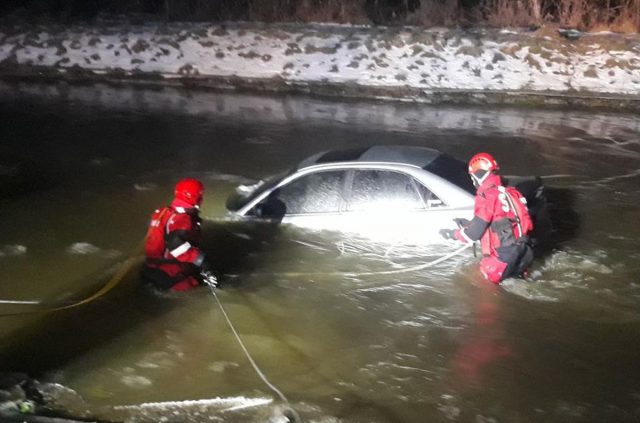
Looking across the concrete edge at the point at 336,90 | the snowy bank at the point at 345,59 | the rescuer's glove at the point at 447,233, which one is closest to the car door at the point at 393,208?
the rescuer's glove at the point at 447,233

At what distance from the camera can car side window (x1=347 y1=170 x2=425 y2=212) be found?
748 centimetres

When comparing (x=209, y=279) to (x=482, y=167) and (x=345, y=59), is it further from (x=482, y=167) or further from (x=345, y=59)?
(x=345, y=59)

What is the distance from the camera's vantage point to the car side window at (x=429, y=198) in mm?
7391

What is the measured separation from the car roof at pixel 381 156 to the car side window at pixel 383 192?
0.18 meters

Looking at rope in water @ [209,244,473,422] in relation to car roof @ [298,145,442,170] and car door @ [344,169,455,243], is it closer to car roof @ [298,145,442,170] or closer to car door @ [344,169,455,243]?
car door @ [344,169,455,243]

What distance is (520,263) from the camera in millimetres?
6945

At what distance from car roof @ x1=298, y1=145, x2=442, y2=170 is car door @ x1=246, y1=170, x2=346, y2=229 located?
7.3 inches

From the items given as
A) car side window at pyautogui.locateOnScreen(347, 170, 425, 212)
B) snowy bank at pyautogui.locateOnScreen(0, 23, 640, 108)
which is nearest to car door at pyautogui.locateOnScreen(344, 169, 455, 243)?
car side window at pyautogui.locateOnScreen(347, 170, 425, 212)

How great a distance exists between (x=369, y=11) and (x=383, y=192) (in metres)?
15.6

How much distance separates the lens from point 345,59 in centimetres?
1853

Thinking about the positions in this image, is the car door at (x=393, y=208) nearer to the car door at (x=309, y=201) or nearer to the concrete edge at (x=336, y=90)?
the car door at (x=309, y=201)

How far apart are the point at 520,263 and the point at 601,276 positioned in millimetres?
1133

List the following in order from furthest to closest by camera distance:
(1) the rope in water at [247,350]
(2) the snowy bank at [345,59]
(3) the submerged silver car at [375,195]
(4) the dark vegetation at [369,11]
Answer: (4) the dark vegetation at [369,11]
(2) the snowy bank at [345,59]
(3) the submerged silver car at [375,195]
(1) the rope in water at [247,350]

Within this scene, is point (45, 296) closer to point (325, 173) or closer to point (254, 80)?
A: point (325, 173)
